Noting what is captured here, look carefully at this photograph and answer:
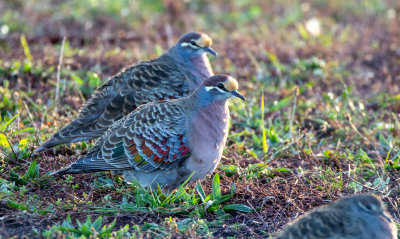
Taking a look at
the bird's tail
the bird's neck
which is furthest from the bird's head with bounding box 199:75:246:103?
the bird's neck

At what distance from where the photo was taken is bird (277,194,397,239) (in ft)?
11.8

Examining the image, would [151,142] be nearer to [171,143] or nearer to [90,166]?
[171,143]

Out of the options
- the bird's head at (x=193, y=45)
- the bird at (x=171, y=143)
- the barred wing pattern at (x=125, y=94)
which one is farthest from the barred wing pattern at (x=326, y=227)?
the bird's head at (x=193, y=45)

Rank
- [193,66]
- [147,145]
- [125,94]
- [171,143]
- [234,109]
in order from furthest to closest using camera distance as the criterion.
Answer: [234,109] < [193,66] < [125,94] < [147,145] < [171,143]

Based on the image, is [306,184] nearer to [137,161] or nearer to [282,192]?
[282,192]

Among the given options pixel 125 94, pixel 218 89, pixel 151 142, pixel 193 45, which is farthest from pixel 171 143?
pixel 193 45

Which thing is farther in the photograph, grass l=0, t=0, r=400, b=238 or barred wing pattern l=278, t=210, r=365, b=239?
grass l=0, t=0, r=400, b=238

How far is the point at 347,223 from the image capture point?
367cm

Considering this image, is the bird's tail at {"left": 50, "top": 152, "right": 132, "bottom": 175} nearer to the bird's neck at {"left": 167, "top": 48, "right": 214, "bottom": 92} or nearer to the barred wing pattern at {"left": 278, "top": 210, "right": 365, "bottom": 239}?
the bird's neck at {"left": 167, "top": 48, "right": 214, "bottom": 92}

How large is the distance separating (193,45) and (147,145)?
184 cm

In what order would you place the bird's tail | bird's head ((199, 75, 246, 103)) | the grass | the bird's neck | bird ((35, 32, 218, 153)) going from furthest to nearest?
1. the bird's neck
2. bird ((35, 32, 218, 153))
3. bird's head ((199, 75, 246, 103))
4. the bird's tail
5. the grass

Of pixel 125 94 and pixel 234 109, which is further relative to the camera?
pixel 234 109

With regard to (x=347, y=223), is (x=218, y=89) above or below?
above

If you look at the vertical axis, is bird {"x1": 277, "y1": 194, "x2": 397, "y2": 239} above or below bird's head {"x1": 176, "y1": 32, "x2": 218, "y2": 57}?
below
